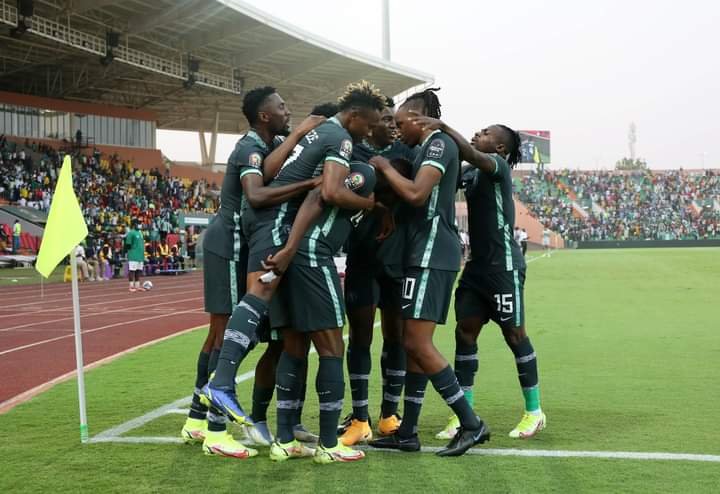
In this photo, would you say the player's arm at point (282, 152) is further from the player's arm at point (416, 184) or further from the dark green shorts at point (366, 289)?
the dark green shorts at point (366, 289)

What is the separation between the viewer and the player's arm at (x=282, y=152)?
198 inches

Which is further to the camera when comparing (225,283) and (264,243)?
(225,283)

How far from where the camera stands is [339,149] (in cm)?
483

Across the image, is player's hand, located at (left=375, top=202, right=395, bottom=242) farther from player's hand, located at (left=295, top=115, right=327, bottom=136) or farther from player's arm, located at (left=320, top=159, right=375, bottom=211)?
player's hand, located at (left=295, top=115, right=327, bottom=136)

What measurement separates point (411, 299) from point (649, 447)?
63.5 inches

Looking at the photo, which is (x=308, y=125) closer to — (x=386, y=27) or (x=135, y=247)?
(x=135, y=247)

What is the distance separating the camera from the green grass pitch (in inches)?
171

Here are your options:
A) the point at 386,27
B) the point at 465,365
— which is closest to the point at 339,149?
the point at 465,365

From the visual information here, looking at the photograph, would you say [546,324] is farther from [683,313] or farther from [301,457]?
[301,457]

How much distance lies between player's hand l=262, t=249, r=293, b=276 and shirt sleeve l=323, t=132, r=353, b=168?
582 millimetres

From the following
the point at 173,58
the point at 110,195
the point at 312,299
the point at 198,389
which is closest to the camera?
the point at 312,299

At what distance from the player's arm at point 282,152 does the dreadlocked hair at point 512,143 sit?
1.39 m

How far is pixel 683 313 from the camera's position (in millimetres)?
13805

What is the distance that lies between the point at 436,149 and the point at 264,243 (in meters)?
1.13
